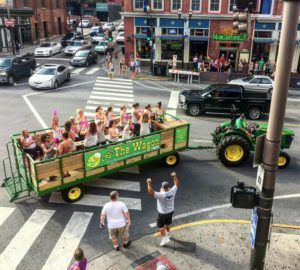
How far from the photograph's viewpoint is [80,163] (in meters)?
10.0

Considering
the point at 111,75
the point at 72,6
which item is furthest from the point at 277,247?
the point at 72,6

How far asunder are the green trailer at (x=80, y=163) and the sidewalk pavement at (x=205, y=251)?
269 centimetres

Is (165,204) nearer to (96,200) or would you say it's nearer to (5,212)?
(96,200)

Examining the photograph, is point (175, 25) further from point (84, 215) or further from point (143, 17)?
point (84, 215)

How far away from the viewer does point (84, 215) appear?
9727mm

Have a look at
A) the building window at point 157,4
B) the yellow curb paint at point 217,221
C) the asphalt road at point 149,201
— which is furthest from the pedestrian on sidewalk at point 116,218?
the building window at point 157,4

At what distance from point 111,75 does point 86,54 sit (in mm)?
6843

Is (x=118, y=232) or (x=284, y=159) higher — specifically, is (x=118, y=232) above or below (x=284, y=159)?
above

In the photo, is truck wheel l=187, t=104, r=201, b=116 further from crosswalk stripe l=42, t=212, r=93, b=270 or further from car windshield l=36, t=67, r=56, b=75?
car windshield l=36, t=67, r=56, b=75

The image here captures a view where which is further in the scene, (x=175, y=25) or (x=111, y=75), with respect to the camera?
(x=175, y=25)

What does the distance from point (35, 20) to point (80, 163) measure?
4588cm

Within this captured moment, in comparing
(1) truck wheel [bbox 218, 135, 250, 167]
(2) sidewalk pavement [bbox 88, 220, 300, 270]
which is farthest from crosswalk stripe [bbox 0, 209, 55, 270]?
(1) truck wheel [bbox 218, 135, 250, 167]

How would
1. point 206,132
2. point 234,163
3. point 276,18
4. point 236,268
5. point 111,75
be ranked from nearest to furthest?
point 236,268 → point 234,163 → point 206,132 → point 111,75 → point 276,18

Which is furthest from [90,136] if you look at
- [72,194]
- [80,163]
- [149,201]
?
[149,201]
